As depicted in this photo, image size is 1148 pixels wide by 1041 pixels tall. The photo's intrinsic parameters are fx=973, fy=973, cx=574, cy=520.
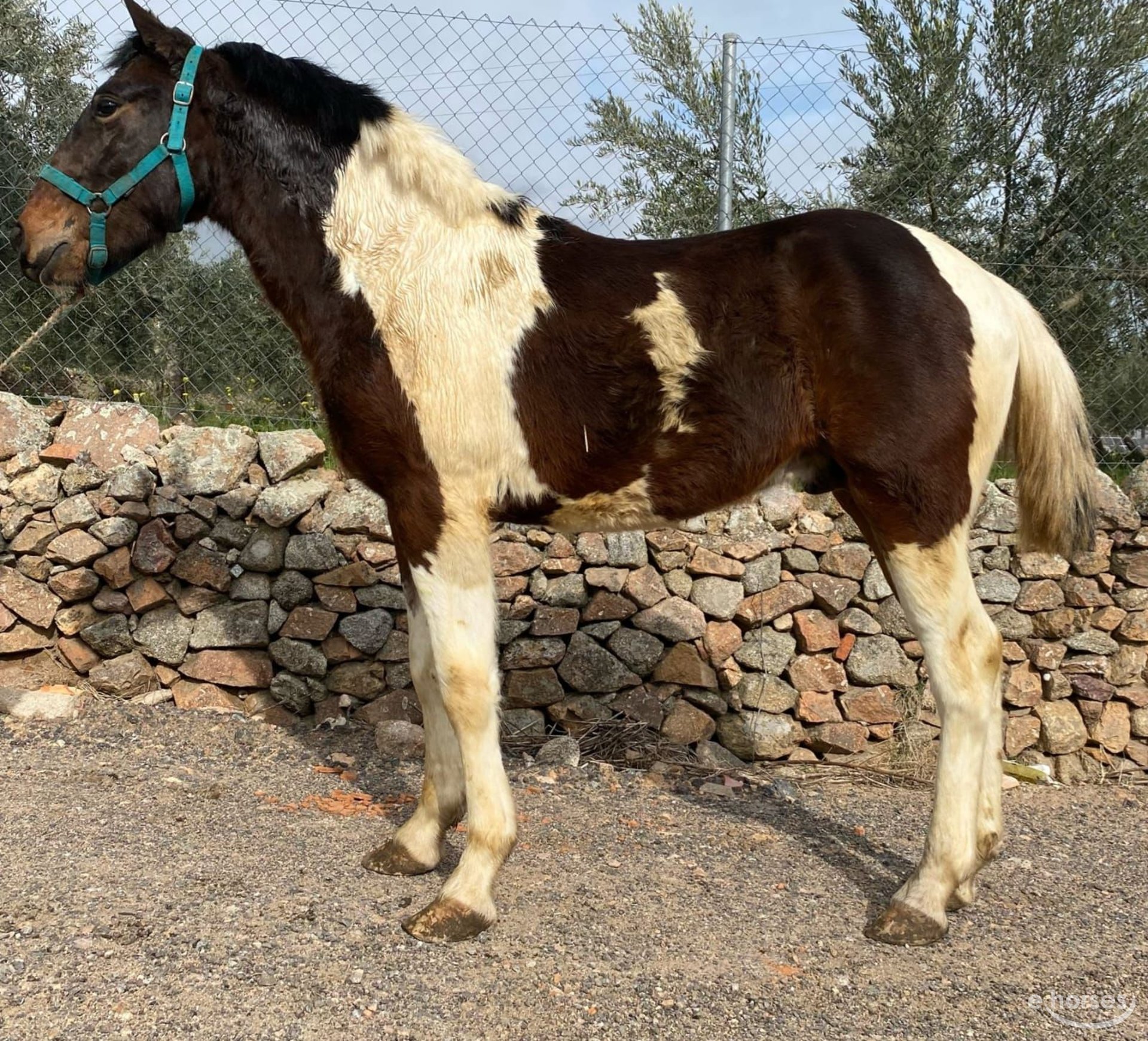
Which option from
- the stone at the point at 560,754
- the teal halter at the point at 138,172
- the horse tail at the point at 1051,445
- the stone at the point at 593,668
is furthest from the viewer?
the stone at the point at 593,668

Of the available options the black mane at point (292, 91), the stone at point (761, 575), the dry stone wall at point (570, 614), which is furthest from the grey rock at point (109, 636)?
the stone at point (761, 575)

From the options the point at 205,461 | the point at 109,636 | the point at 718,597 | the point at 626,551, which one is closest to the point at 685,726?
the point at 718,597

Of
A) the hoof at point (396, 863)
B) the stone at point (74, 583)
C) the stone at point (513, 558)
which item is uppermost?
the stone at point (513, 558)

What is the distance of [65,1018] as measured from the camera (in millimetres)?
2303

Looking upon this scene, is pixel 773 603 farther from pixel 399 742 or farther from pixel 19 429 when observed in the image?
pixel 19 429

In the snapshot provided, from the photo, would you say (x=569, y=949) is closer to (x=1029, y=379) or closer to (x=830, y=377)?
(x=830, y=377)

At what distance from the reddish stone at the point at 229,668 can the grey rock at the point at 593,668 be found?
5.18 feet

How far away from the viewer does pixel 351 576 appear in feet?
16.3

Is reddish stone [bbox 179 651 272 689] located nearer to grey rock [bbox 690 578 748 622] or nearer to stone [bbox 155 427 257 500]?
stone [bbox 155 427 257 500]

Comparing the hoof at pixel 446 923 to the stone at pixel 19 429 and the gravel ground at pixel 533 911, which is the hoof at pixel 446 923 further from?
the stone at pixel 19 429

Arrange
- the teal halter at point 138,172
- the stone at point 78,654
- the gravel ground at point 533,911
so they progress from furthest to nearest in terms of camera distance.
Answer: the stone at point 78,654 < the teal halter at point 138,172 < the gravel ground at point 533,911

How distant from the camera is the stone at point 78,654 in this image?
198 inches

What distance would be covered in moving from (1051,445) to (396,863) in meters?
2.63

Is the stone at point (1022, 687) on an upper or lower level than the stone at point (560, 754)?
upper
